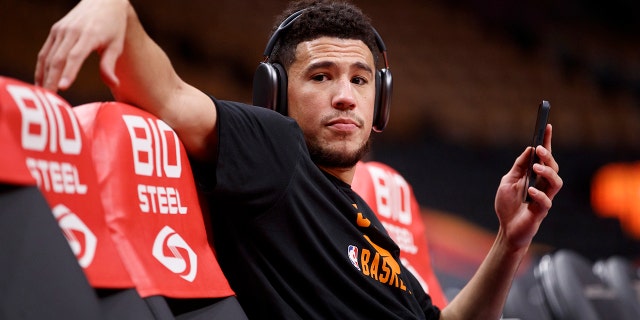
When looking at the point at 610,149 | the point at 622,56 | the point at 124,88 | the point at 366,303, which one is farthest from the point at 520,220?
the point at 622,56

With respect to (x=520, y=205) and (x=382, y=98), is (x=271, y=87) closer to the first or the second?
(x=382, y=98)

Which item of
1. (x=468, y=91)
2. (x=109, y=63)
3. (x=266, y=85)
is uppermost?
(x=109, y=63)

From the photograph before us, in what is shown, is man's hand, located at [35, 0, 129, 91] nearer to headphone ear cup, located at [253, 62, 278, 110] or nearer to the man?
the man

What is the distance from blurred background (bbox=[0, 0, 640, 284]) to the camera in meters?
5.94

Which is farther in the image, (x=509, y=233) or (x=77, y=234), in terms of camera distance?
(x=509, y=233)

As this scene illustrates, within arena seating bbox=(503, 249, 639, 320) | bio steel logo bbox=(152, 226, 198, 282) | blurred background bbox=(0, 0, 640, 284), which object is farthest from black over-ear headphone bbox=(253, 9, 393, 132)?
blurred background bbox=(0, 0, 640, 284)

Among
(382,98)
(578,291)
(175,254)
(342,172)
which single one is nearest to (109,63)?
(175,254)

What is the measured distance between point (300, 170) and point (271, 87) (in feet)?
0.92

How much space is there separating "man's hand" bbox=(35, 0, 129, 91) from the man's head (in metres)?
0.63

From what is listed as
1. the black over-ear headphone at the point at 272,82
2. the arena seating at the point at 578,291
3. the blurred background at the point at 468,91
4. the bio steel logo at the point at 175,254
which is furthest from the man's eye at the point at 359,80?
the blurred background at the point at 468,91

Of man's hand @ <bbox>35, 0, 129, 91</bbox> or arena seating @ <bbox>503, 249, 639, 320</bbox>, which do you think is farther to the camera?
arena seating @ <bbox>503, 249, 639, 320</bbox>

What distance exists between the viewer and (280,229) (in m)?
1.45

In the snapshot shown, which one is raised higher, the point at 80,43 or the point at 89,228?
the point at 80,43

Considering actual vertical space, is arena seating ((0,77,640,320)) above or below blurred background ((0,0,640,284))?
above
